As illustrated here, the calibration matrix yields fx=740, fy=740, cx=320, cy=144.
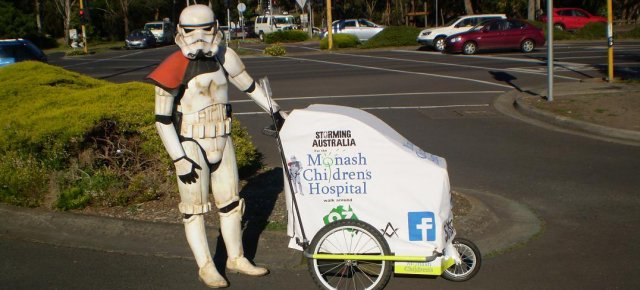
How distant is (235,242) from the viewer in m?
5.18

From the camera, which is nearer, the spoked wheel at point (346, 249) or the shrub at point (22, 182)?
the spoked wheel at point (346, 249)

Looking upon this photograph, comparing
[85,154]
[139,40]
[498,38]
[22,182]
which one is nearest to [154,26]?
[139,40]

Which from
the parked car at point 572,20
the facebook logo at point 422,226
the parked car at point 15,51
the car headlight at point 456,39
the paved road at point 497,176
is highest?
the parked car at point 572,20

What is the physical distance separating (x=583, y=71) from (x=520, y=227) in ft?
53.4

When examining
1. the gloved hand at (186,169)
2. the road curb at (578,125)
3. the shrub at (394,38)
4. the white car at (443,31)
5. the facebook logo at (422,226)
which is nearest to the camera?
the facebook logo at (422,226)

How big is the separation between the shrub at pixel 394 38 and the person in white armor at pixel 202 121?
32611 millimetres

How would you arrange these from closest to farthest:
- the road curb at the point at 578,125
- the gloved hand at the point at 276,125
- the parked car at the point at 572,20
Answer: the gloved hand at the point at 276,125 < the road curb at the point at 578,125 < the parked car at the point at 572,20

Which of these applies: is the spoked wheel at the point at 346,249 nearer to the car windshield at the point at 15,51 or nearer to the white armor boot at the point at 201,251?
the white armor boot at the point at 201,251

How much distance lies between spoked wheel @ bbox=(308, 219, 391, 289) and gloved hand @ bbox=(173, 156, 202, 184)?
2.93 ft

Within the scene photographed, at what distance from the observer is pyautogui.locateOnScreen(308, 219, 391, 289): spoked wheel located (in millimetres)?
4629

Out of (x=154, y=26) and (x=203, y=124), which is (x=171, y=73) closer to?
(x=203, y=124)

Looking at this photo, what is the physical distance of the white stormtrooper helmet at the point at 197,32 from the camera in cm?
466

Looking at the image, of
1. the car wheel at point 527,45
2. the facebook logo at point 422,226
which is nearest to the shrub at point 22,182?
the facebook logo at point 422,226

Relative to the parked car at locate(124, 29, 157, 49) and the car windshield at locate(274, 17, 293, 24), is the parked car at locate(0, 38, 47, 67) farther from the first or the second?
the car windshield at locate(274, 17, 293, 24)
